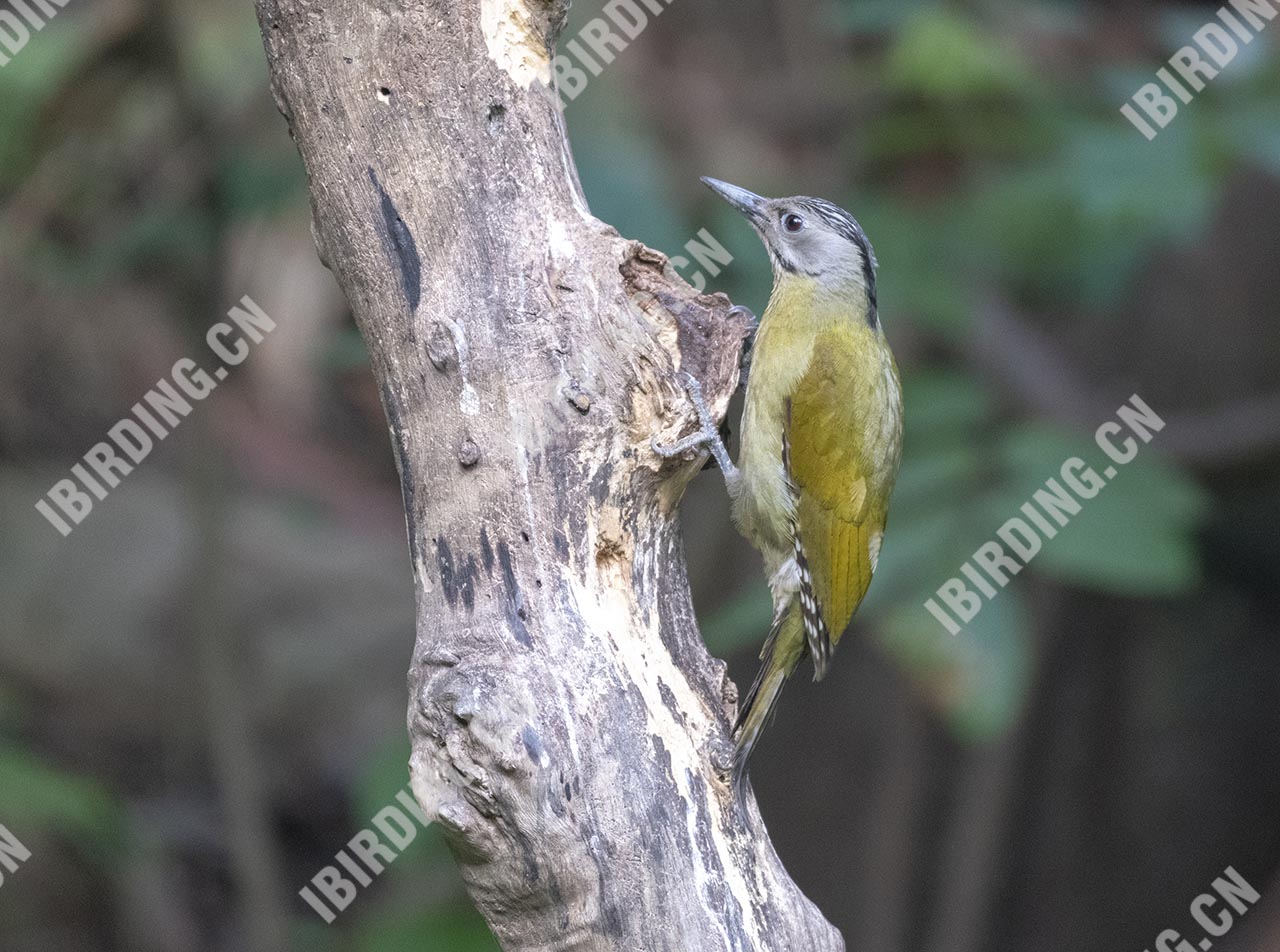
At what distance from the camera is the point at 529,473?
2.40 metres

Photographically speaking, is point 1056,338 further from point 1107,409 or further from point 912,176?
point 912,176

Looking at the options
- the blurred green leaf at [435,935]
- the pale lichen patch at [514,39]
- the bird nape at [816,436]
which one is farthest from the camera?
the blurred green leaf at [435,935]

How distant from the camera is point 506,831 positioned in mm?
2148

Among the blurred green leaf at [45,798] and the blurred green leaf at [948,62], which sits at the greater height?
the blurred green leaf at [948,62]

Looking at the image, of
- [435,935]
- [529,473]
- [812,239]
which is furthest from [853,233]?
[435,935]

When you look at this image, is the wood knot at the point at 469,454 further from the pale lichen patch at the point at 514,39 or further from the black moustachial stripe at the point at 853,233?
the black moustachial stripe at the point at 853,233

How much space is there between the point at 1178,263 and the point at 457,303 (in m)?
4.68

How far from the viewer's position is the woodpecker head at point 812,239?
3715 mm

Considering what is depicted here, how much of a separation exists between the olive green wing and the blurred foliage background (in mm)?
104

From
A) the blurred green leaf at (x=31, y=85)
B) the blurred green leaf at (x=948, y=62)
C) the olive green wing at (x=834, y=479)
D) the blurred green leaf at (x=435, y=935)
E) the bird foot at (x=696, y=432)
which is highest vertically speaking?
the blurred green leaf at (x=948, y=62)

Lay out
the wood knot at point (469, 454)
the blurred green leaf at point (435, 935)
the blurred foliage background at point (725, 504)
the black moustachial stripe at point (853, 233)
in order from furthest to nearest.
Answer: the blurred green leaf at point (435, 935)
the blurred foliage background at point (725, 504)
the black moustachial stripe at point (853, 233)
the wood knot at point (469, 454)

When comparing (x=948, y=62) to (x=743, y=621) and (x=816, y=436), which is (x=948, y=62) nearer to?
(x=816, y=436)

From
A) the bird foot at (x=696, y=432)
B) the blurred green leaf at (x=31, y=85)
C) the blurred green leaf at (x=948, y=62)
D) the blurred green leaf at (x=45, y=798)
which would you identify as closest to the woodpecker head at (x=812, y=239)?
the blurred green leaf at (x=948, y=62)

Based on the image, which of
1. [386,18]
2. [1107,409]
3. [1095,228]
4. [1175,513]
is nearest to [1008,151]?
[1095,228]
